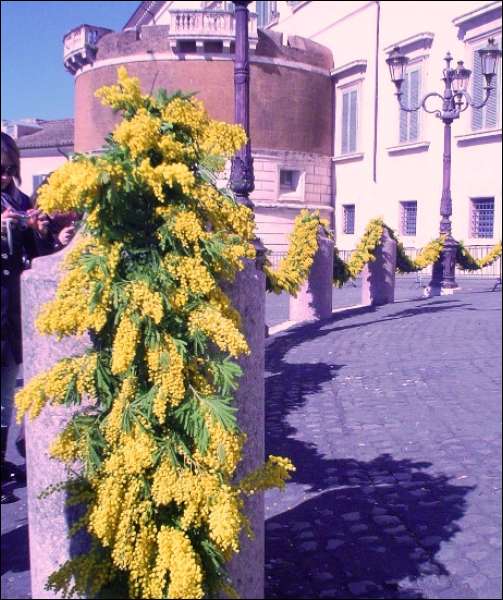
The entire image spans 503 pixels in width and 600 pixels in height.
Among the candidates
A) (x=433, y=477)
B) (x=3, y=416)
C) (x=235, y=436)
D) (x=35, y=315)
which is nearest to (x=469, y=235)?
(x=235, y=436)

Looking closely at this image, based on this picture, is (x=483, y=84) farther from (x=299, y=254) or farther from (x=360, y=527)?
(x=299, y=254)

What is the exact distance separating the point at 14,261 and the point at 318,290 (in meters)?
6.69

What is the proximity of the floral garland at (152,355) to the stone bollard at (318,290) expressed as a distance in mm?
7063

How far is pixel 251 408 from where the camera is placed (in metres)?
2.03

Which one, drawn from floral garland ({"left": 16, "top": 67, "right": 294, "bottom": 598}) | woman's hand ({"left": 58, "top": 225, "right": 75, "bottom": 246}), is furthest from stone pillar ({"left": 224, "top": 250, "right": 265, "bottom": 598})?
woman's hand ({"left": 58, "top": 225, "right": 75, "bottom": 246})

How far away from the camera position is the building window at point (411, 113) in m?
3.29

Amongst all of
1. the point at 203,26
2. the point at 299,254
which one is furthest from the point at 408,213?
the point at 203,26

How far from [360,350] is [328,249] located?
4.65 metres

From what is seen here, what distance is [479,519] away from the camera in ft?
7.34

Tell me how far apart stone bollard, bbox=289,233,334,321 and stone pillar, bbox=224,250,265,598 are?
6.76 m

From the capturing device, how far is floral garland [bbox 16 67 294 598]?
1685 millimetres

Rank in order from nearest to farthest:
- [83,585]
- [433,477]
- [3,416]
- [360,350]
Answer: [83,585], [3,416], [433,477], [360,350]

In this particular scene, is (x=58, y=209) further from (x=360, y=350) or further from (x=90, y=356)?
(x=360, y=350)

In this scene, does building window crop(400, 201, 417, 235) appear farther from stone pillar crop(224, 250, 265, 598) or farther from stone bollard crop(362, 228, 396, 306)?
stone pillar crop(224, 250, 265, 598)
